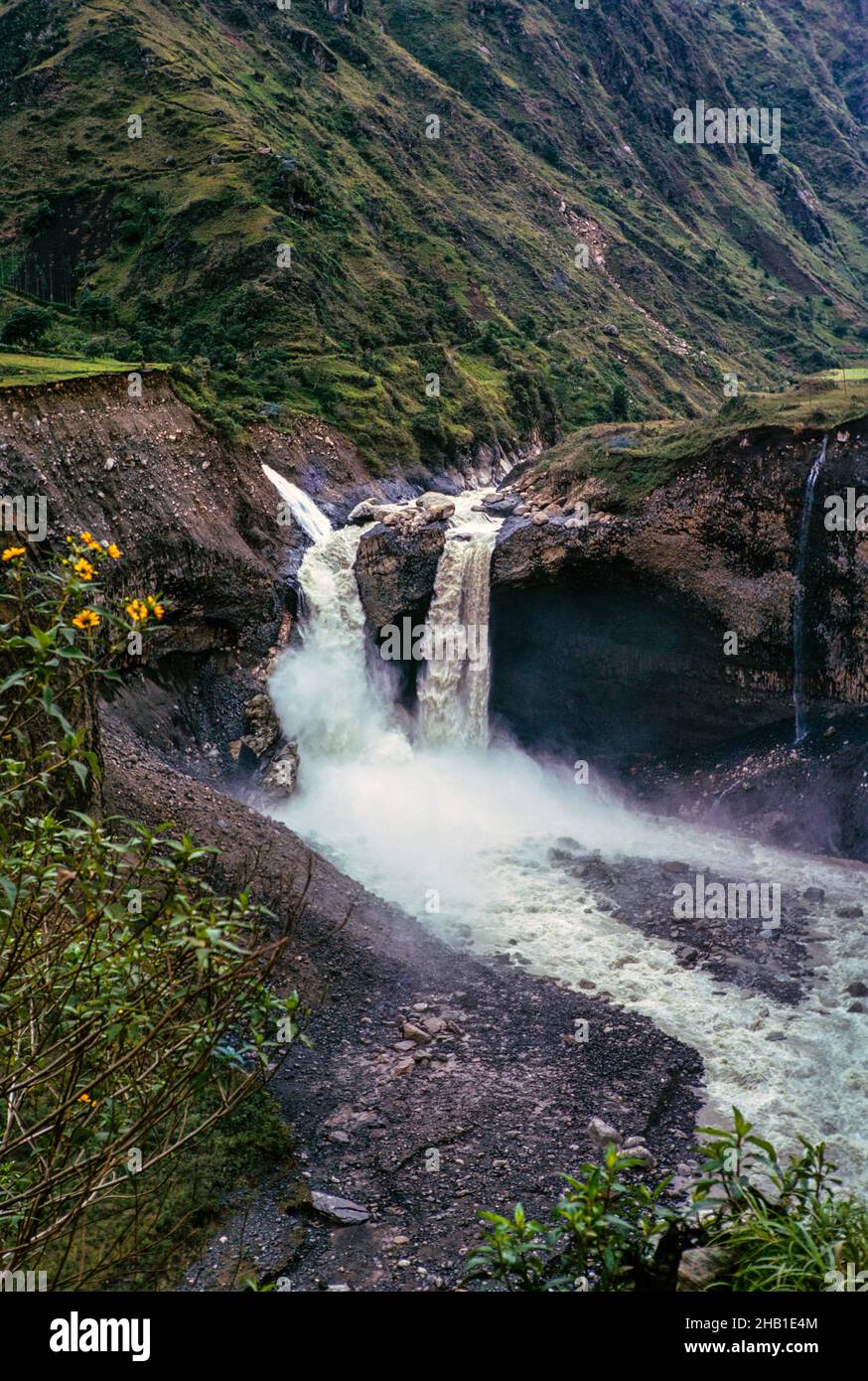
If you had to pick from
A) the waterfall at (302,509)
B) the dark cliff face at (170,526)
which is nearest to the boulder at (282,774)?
the dark cliff face at (170,526)

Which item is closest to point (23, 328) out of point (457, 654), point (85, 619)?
point (457, 654)

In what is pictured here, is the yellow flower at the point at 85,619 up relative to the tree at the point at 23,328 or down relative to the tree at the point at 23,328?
down

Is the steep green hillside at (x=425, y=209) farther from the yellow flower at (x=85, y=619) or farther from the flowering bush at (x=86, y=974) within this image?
the yellow flower at (x=85, y=619)

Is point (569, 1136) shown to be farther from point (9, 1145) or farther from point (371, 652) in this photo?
point (371, 652)

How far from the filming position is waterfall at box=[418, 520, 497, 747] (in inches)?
1235

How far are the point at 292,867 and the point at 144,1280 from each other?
1034 centimetres

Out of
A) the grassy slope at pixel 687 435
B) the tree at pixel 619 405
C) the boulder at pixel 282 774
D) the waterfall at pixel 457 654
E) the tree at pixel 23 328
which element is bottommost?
the boulder at pixel 282 774

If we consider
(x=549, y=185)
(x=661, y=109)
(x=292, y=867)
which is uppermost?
(x=661, y=109)

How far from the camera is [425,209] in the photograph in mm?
77688

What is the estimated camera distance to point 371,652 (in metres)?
31.5

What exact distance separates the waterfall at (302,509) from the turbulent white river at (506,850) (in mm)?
463

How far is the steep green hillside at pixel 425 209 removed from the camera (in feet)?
173

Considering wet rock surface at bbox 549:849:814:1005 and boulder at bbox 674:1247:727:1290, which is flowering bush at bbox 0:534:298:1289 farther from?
wet rock surface at bbox 549:849:814:1005

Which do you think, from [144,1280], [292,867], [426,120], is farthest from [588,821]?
[426,120]
